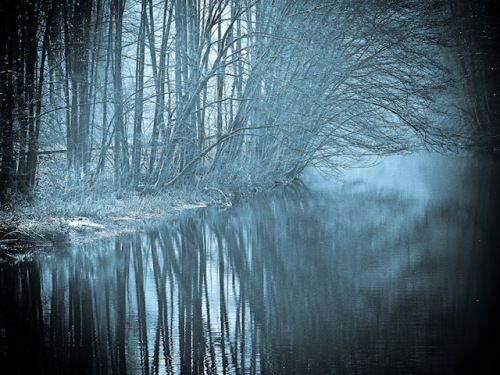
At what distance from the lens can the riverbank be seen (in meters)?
9.39

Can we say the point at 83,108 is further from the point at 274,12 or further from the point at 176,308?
the point at 176,308

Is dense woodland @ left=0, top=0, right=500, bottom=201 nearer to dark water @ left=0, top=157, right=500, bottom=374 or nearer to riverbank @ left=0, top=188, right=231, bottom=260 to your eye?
riverbank @ left=0, top=188, right=231, bottom=260

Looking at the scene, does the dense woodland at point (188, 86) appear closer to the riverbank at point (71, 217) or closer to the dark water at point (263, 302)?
the riverbank at point (71, 217)

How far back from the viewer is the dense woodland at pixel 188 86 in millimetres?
12016

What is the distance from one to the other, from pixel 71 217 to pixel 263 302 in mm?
5967

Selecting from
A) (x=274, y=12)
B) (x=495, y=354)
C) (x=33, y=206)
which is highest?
(x=274, y=12)

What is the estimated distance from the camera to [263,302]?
5688 millimetres

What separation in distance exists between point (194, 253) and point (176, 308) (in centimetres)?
306

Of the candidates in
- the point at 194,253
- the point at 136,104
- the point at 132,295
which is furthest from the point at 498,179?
the point at 132,295

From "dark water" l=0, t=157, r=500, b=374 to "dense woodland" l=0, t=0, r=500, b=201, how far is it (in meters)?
3.57

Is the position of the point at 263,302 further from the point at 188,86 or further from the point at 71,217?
the point at 188,86

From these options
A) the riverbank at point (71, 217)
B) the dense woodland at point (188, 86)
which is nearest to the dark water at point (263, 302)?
the riverbank at point (71, 217)

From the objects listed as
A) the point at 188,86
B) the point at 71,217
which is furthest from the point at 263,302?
the point at 188,86

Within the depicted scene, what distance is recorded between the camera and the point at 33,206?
10680 millimetres
